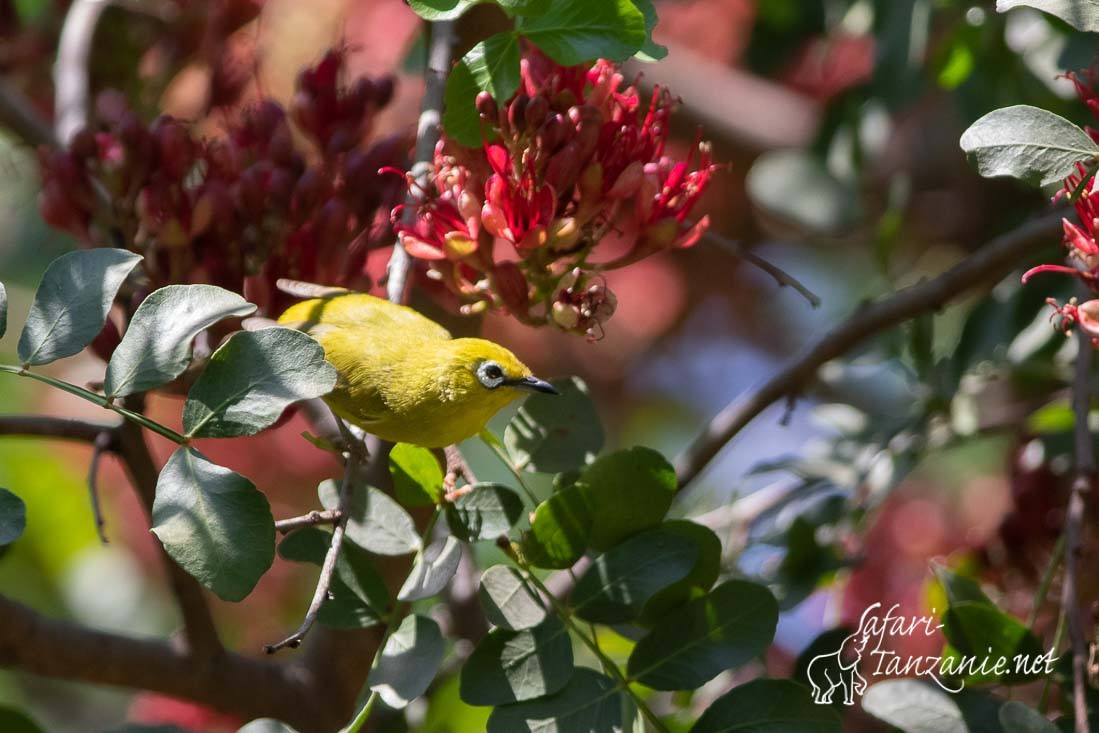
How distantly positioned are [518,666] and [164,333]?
568 mm

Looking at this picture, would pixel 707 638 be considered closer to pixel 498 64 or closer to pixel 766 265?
pixel 766 265

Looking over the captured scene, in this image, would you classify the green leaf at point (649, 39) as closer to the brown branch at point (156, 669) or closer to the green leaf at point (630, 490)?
the green leaf at point (630, 490)

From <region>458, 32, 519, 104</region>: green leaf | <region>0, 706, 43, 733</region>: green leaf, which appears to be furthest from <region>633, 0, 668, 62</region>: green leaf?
<region>0, 706, 43, 733</region>: green leaf

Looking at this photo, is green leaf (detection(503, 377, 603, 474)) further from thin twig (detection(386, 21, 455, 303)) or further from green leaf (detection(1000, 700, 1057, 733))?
green leaf (detection(1000, 700, 1057, 733))

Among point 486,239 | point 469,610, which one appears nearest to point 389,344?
point 486,239

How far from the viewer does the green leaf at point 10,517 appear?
1.20 m

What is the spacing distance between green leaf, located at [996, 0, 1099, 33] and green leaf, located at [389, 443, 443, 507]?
2.87 feet

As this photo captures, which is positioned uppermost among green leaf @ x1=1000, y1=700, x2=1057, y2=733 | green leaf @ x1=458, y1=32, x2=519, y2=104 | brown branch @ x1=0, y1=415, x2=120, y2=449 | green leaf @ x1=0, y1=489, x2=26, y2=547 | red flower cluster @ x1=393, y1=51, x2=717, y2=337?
green leaf @ x1=458, y1=32, x2=519, y2=104

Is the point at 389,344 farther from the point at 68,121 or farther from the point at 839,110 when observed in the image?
the point at 839,110

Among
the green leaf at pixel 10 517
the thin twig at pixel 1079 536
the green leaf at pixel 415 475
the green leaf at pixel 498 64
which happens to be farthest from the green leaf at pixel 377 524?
the thin twig at pixel 1079 536

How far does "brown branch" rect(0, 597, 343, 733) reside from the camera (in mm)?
1800

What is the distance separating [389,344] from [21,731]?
2.59ft

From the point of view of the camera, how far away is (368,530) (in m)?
1.52

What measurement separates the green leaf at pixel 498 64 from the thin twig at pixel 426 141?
0.60 feet
